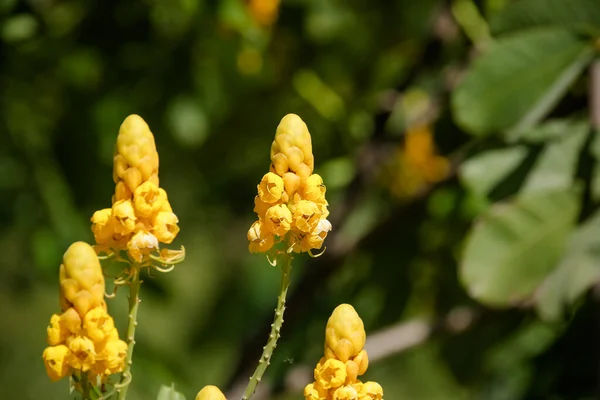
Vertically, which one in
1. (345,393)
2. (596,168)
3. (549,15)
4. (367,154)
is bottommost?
(345,393)

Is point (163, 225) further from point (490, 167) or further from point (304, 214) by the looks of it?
point (490, 167)

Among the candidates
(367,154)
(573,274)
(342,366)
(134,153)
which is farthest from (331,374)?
(367,154)

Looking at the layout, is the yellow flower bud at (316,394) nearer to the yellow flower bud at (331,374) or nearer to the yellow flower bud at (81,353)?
the yellow flower bud at (331,374)

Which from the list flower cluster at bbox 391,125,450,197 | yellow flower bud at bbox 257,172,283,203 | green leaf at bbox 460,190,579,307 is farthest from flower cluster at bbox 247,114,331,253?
flower cluster at bbox 391,125,450,197

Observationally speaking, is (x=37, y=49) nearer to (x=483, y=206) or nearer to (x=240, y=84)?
(x=240, y=84)

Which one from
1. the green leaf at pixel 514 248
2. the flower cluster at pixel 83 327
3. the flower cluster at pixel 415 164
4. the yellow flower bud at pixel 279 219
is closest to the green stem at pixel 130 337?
the flower cluster at pixel 83 327
